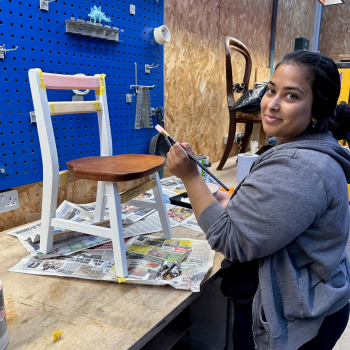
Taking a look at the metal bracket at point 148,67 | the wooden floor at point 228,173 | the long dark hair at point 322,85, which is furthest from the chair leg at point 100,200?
the wooden floor at point 228,173

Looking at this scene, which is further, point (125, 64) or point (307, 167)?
point (125, 64)

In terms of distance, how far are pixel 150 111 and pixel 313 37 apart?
4203 millimetres

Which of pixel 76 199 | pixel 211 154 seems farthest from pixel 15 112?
pixel 211 154

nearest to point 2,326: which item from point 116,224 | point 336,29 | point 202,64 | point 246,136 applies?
point 116,224

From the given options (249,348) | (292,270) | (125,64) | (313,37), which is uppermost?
(313,37)

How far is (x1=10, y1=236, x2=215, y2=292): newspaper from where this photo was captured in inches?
40.2

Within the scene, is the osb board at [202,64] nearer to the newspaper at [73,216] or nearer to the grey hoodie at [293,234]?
the newspaper at [73,216]

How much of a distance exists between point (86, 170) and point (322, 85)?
722mm

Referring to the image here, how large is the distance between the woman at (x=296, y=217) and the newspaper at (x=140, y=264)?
298 millimetres

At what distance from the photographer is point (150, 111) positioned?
6.29 feet

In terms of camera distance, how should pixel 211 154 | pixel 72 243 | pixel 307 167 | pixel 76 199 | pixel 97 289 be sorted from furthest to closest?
pixel 211 154
pixel 76 199
pixel 72 243
pixel 97 289
pixel 307 167

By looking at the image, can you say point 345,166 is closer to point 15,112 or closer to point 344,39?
point 15,112

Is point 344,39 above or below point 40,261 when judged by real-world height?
above

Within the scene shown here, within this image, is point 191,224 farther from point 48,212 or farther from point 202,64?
point 202,64
